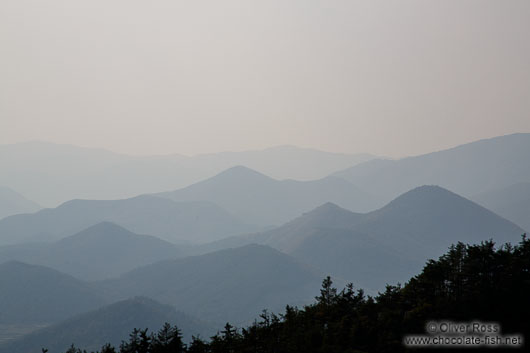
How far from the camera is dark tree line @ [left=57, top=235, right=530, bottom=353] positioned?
34781 millimetres

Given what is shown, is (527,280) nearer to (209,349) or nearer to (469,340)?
(469,340)

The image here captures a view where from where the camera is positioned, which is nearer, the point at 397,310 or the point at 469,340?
the point at 469,340

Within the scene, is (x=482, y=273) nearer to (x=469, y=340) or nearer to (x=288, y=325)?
(x=469, y=340)

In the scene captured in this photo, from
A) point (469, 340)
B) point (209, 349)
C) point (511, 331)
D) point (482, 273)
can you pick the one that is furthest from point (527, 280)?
point (209, 349)

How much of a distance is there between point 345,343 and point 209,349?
17.9 meters

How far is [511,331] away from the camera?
103 ft

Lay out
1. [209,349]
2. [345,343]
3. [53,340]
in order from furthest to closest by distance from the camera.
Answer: [53,340]
[209,349]
[345,343]

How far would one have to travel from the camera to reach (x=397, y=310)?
3841cm

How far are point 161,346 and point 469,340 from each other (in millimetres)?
28625

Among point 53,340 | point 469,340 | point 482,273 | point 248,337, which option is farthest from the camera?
point 53,340

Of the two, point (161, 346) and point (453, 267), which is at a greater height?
point (453, 267)

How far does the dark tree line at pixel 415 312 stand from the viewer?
114ft

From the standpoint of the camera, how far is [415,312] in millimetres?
36094

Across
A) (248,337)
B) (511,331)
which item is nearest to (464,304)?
(511,331)
